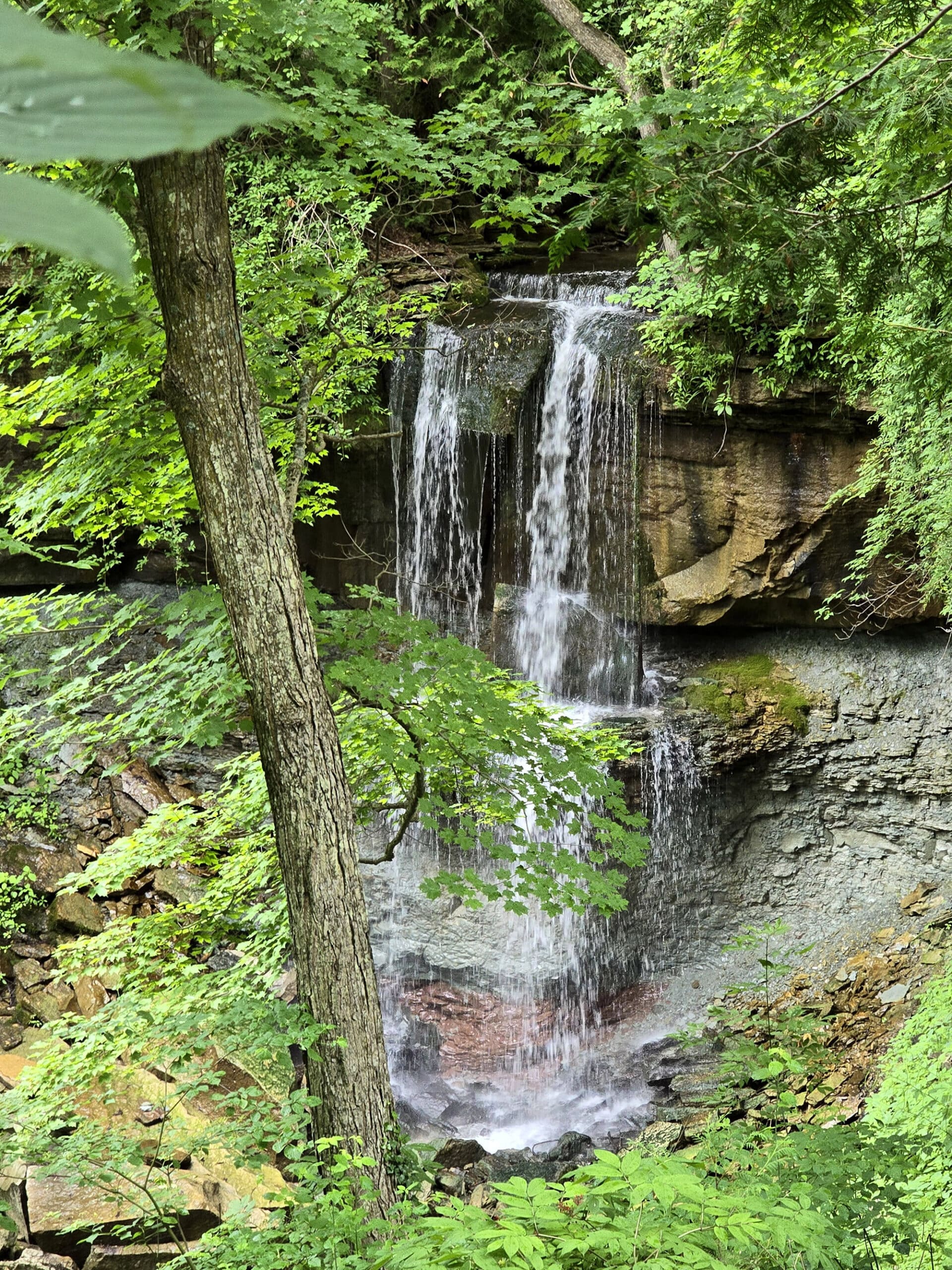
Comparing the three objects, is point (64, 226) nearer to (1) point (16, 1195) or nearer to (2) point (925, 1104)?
(1) point (16, 1195)

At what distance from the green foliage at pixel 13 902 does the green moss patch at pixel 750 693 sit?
6210 mm

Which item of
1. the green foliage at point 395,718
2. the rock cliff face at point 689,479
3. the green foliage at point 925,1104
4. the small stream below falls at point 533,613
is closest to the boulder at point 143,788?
the small stream below falls at point 533,613

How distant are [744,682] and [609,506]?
2277 millimetres

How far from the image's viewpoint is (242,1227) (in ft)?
9.40

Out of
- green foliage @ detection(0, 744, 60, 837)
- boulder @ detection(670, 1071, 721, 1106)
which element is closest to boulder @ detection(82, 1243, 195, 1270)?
boulder @ detection(670, 1071, 721, 1106)

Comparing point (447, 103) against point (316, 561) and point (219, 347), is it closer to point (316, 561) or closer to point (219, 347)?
point (316, 561)

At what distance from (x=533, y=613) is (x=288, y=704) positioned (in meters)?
6.82

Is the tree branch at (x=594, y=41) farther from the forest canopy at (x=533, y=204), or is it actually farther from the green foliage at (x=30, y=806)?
the green foliage at (x=30, y=806)

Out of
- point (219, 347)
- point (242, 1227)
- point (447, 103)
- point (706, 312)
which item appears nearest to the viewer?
point (242, 1227)

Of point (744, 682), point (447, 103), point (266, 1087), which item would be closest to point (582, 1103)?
point (266, 1087)

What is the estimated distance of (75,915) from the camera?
24.2 feet

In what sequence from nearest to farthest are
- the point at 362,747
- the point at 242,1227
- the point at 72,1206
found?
the point at 242,1227 < the point at 72,1206 < the point at 362,747

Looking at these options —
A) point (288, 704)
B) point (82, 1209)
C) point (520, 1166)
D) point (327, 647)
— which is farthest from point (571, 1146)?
point (288, 704)

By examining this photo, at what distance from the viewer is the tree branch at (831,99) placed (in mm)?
3084
